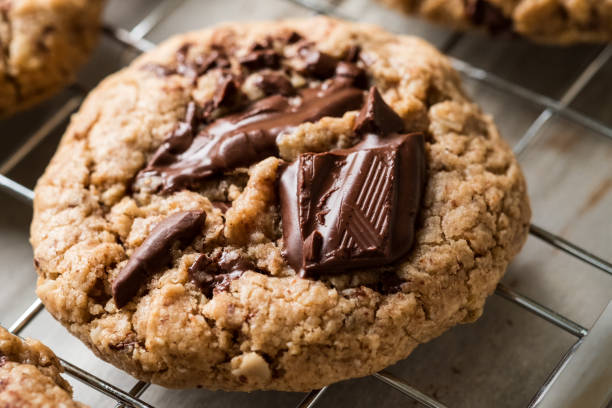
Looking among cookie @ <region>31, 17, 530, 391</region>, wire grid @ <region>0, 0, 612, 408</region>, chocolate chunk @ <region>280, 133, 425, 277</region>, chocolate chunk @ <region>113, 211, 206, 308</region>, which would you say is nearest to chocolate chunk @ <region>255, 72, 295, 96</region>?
cookie @ <region>31, 17, 530, 391</region>

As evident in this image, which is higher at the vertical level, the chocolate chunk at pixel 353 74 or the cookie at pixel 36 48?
the chocolate chunk at pixel 353 74

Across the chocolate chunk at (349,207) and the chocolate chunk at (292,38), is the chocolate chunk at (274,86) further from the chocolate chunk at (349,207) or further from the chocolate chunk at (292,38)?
the chocolate chunk at (349,207)

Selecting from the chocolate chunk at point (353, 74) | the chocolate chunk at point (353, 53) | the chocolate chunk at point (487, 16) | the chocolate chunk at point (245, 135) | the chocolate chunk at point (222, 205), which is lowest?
the chocolate chunk at point (222, 205)

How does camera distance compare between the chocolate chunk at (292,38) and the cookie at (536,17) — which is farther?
the cookie at (536,17)

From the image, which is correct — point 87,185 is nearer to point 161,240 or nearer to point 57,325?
point 161,240

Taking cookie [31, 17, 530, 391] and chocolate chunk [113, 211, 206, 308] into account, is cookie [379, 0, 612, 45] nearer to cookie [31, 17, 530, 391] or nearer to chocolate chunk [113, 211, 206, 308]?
cookie [31, 17, 530, 391]

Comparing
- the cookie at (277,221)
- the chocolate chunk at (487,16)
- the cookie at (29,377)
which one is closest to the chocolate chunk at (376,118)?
the cookie at (277,221)
